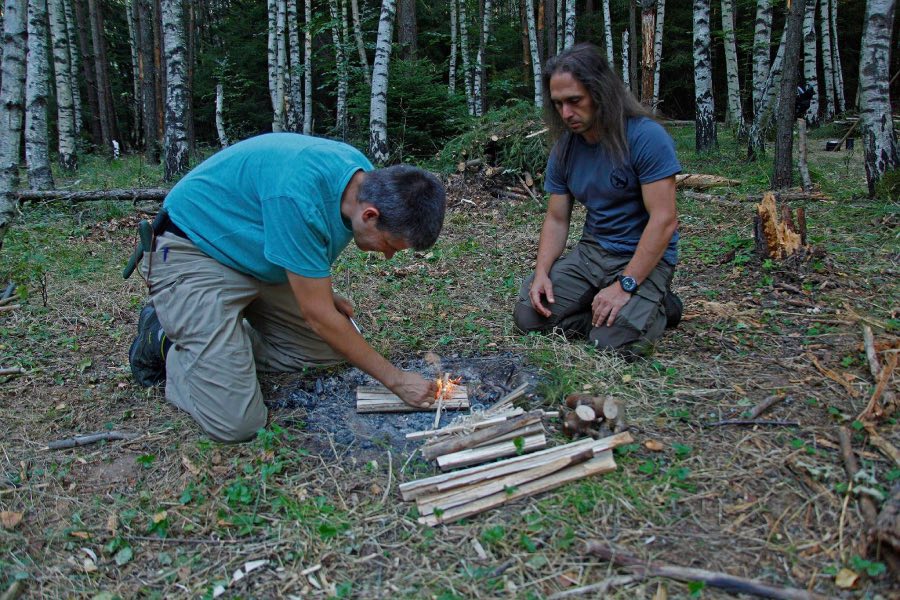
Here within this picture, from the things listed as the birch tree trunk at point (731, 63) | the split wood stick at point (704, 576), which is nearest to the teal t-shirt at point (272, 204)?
the split wood stick at point (704, 576)

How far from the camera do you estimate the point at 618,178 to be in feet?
11.6

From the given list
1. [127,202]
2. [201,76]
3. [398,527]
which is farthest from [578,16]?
[398,527]

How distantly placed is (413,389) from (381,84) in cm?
771

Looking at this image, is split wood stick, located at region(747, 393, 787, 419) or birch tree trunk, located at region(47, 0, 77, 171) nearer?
split wood stick, located at region(747, 393, 787, 419)

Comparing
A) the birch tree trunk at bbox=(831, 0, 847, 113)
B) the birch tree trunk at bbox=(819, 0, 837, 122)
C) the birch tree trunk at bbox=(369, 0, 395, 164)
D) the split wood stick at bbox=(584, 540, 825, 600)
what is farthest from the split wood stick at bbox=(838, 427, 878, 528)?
the birch tree trunk at bbox=(831, 0, 847, 113)

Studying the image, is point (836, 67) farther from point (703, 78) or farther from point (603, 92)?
point (603, 92)

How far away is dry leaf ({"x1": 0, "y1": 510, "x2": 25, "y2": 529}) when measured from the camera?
2.40 metres

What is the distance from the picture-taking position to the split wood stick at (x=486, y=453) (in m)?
2.57

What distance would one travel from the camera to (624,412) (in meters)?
2.78

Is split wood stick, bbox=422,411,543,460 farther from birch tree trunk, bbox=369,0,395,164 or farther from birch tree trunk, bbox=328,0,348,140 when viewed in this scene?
birch tree trunk, bbox=328,0,348,140

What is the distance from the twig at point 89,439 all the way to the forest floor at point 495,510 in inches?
1.3

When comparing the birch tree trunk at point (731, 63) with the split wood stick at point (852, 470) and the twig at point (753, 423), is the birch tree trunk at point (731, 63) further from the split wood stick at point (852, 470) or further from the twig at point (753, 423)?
the split wood stick at point (852, 470)

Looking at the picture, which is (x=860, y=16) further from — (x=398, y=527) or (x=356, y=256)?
(x=398, y=527)

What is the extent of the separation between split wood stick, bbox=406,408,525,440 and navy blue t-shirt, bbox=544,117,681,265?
1405 mm
